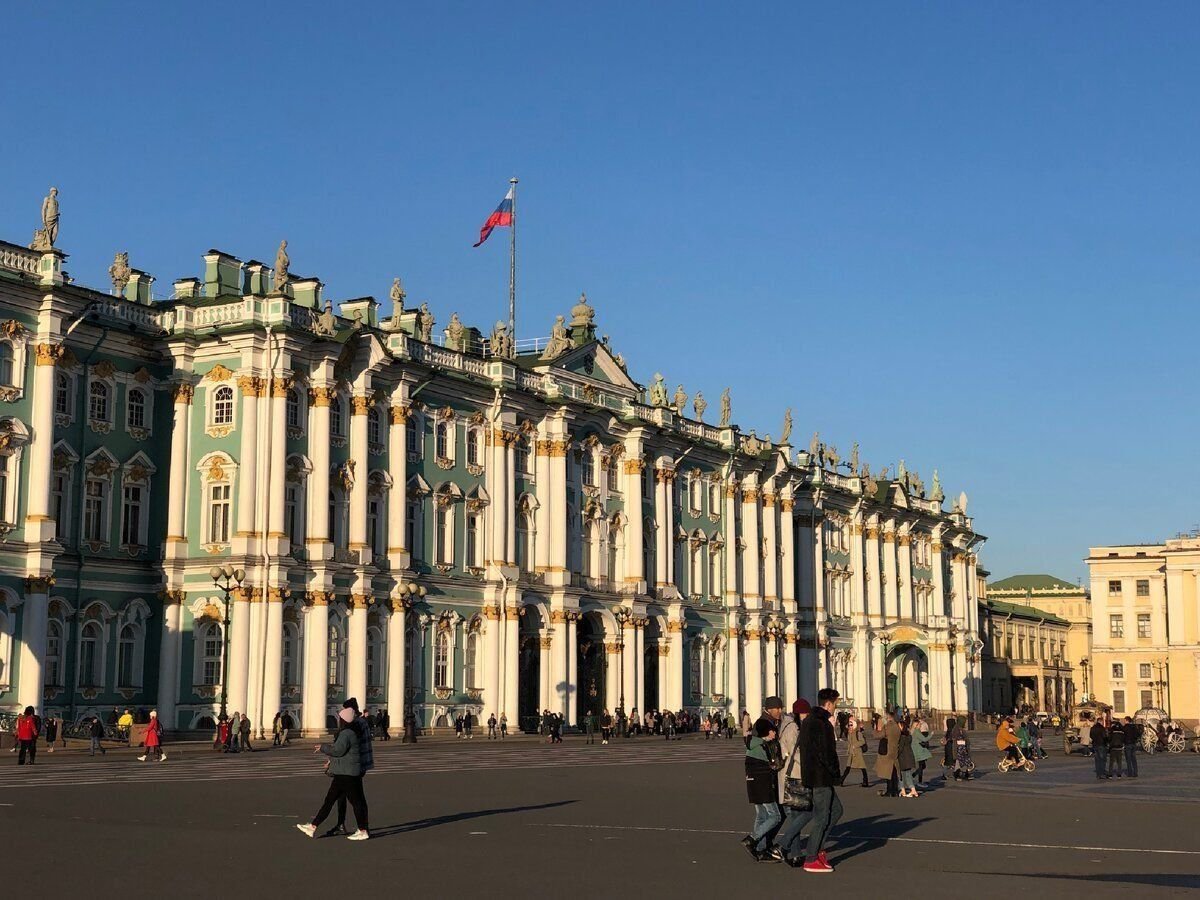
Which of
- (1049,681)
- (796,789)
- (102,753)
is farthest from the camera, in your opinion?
(1049,681)

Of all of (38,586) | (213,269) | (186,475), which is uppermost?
(213,269)

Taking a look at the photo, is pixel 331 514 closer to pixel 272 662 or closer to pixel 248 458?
pixel 248 458

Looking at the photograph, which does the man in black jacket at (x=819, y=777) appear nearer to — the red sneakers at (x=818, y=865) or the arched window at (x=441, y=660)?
the red sneakers at (x=818, y=865)

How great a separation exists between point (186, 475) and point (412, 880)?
160 ft

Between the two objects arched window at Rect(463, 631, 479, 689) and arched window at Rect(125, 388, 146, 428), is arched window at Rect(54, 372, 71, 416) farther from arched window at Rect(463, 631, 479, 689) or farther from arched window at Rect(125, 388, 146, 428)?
Answer: arched window at Rect(463, 631, 479, 689)

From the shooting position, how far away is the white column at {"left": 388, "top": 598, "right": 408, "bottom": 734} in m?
68.3

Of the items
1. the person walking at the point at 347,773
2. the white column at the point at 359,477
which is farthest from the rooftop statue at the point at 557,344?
the person walking at the point at 347,773

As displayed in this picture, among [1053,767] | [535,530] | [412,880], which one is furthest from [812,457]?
[412,880]

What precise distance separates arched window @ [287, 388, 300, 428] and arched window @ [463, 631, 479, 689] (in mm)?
14224

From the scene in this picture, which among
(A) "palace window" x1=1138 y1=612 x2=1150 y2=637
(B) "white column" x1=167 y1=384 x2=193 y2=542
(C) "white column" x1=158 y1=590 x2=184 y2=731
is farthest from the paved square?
(A) "palace window" x1=1138 y1=612 x2=1150 y2=637

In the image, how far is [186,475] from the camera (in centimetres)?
6425

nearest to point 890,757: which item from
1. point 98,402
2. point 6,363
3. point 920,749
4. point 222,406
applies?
point 920,749

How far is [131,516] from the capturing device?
63219 mm

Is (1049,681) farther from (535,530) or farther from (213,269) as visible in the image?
(213,269)
